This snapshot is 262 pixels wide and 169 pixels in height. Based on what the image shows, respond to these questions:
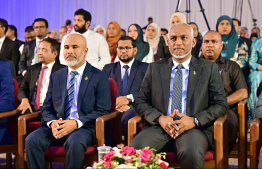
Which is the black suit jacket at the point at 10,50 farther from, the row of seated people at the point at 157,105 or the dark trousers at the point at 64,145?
the dark trousers at the point at 64,145

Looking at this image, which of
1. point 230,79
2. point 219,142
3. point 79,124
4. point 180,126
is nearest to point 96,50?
point 230,79

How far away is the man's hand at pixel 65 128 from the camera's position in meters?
3.09

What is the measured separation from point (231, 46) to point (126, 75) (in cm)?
140

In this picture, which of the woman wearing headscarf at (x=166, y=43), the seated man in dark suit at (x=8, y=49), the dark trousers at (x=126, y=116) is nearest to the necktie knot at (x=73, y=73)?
the dark trousers at (x=126, y=116)

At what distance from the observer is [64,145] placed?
9.89ft

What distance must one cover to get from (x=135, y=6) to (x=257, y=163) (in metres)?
10.6

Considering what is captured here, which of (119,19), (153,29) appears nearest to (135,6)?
(119,19)

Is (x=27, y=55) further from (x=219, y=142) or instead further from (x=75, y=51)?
(x=219, y=142)

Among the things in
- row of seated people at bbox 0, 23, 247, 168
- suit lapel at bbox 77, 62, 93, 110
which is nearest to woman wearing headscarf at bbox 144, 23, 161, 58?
row of seated people at bbox 0, 23, 247, 168

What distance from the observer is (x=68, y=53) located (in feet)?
11.4

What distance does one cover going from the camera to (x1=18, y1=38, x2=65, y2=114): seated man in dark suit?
4051 mm

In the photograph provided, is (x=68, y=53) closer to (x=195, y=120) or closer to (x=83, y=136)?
(x=83, y=136)

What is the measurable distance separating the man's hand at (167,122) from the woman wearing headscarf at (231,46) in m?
2.05

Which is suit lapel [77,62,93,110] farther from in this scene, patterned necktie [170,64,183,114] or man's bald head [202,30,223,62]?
man's bald head [202,30,223,62]
